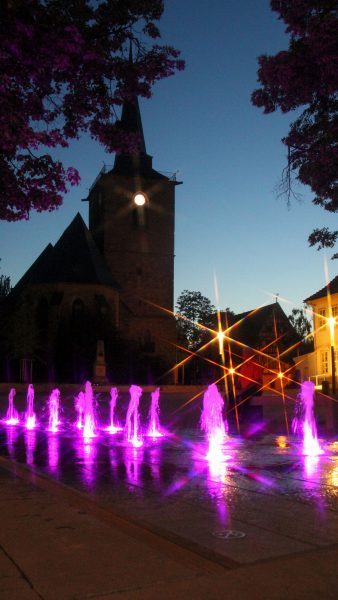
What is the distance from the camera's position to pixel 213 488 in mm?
6645

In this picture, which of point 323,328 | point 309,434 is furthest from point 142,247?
point 309,434

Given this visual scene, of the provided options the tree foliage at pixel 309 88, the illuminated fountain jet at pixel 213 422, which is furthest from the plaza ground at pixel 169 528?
→ the tree foliage at pixel 309 88

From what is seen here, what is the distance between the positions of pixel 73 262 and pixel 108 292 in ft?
14.1

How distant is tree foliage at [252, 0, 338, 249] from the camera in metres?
9.62

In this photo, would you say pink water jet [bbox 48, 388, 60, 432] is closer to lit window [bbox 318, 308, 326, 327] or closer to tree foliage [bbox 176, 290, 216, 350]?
lit window [bbox 318, 308, 326, 327]

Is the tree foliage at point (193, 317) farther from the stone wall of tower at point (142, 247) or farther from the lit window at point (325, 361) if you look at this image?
the lit window at point (325, 361)

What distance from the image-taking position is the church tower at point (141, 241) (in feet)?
197

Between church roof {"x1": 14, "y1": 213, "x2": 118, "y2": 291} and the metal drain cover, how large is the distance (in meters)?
50.1

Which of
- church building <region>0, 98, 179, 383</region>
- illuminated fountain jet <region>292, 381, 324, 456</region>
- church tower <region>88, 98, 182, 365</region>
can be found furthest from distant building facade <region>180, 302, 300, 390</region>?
illuminated fountain jet <region>292, 381, 324, 456</region>

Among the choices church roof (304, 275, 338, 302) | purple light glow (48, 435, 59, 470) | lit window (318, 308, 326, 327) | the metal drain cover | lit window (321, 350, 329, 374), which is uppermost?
church roof (304, 275, 338, 302)

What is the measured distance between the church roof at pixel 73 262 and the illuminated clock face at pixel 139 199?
584 centimetres

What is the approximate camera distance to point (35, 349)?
4819 centimetres

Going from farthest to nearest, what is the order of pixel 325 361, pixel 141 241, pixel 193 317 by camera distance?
1. pixel 193 317
2. pixel 141 241
3. pixel 325 361

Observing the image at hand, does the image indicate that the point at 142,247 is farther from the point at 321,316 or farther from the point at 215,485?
the point at 215,485
